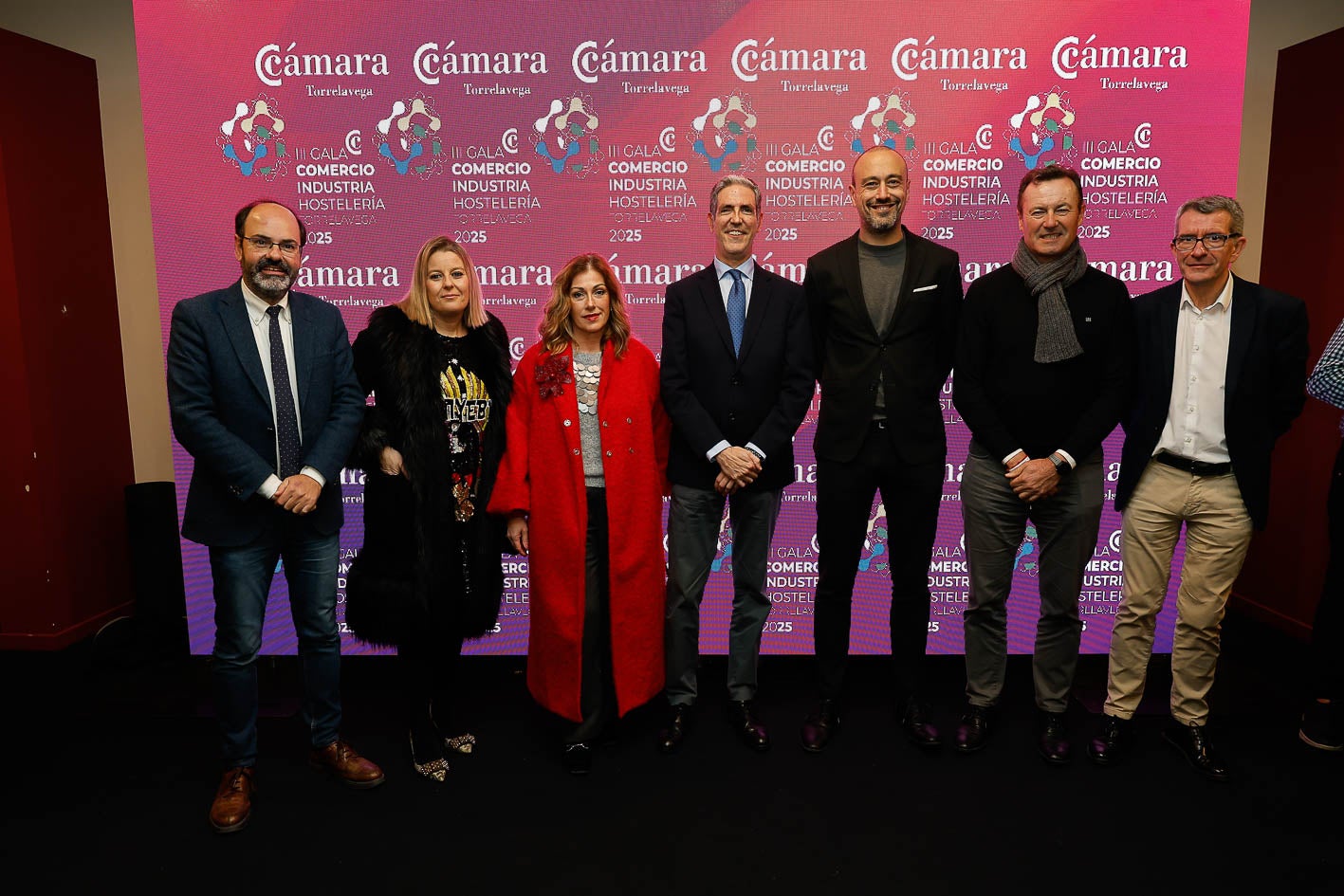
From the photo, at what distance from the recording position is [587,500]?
2873 mm

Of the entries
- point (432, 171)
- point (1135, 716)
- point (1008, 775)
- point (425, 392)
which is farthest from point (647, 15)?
point (1135, 716)

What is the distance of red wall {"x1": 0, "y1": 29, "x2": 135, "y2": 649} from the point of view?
12.6 feet

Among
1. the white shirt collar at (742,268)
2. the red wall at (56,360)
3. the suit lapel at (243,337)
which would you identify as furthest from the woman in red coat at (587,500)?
the red wall at (56,360)

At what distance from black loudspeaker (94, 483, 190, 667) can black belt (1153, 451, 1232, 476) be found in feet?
14.3

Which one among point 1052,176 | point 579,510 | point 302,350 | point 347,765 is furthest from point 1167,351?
point 347,765

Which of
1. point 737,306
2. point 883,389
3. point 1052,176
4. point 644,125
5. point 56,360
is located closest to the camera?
point 1052,176

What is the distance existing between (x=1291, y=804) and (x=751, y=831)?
1779mm

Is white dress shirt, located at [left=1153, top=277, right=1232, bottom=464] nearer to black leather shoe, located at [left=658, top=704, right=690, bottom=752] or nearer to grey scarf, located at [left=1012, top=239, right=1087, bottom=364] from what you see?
grey scarf, located at [left=1012, top=239, right=1087, bottom=364]

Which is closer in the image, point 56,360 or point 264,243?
point 264,243

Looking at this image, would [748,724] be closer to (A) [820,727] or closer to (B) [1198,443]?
(A) [820,727]

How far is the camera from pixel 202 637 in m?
3.84

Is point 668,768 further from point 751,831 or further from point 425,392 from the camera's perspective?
point 425,392

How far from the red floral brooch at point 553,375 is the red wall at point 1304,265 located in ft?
11.8

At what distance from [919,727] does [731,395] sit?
1410 mm
